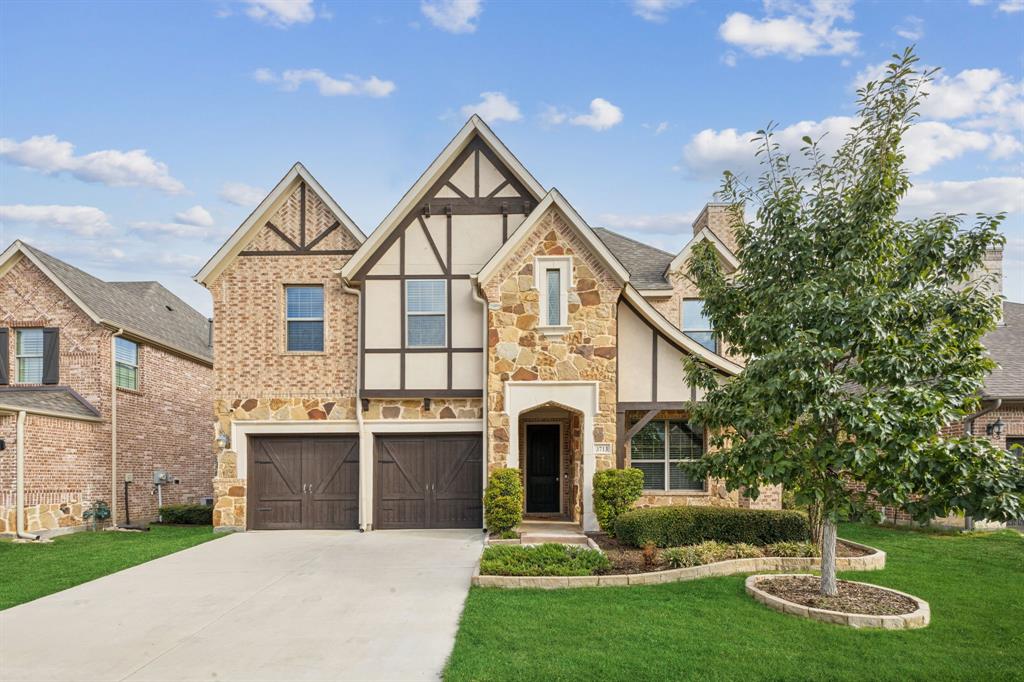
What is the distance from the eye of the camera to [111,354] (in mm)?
18359

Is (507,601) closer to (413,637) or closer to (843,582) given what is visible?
(413,637)

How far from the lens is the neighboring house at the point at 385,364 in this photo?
52.2 feet

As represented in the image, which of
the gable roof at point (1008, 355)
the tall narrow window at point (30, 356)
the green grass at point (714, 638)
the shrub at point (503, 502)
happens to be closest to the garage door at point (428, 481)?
the shrub at point (503, 502)

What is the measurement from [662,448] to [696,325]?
3.23 m

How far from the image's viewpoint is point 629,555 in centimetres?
1217

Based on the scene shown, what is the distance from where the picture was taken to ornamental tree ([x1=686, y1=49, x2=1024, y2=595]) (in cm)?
808

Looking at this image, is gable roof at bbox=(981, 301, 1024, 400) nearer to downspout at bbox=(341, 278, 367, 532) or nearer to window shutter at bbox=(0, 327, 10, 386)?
downspout at bbox=(341, 278, 367, 532)

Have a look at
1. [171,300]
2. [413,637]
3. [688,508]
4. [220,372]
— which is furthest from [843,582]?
[171,300]

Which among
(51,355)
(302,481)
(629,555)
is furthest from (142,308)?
(629,555)

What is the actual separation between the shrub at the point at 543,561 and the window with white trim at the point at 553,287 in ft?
16.5

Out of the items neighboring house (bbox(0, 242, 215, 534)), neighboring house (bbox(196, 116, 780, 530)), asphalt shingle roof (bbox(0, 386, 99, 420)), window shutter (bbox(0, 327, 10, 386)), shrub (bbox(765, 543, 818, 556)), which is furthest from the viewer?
window shutter (bbox(0, 327, 10, 386))

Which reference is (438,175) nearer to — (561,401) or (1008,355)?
(561,401)

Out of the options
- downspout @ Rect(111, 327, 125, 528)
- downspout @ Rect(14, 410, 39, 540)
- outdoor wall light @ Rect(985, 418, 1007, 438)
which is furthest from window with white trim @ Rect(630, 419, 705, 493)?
downspout @ Rect(14, 410, 39, 540)

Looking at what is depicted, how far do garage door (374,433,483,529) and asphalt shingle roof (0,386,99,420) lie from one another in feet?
24.4
